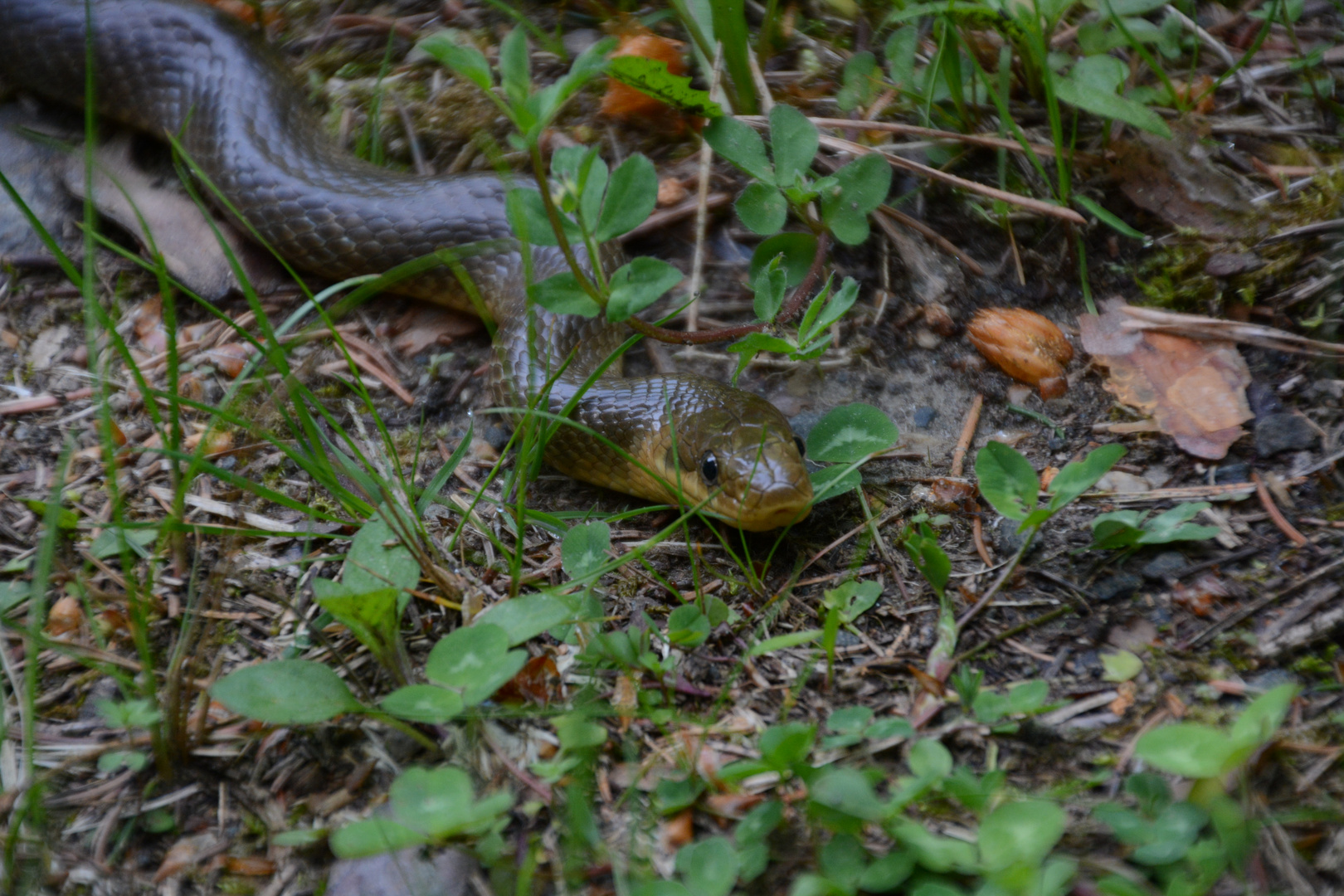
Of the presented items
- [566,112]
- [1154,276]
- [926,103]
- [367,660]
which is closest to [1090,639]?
[1154,276]

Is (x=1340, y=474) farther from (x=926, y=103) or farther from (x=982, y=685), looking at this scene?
(x=926, y=103)

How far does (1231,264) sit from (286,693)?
9.57 feet

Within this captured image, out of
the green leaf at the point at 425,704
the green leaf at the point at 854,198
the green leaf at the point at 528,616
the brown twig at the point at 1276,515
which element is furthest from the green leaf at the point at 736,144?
the green leaf at the point at 425,704

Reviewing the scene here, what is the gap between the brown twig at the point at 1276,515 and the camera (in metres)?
2.36

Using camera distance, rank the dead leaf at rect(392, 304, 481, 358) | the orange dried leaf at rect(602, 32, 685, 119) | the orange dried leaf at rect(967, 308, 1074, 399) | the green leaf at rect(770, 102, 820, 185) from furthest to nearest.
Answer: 1. the orange dried leaf at rect(602, 32, 685, 119)
2. the dead leaf at rect(392, 304, 481, 358)
3. the orange dried leaf at rect(967, 308, 1074, 399)
4. the green leaf at rect(770, 102, 820, 185)

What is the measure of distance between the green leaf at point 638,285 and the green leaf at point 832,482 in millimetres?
683

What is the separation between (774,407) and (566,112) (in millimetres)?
1642

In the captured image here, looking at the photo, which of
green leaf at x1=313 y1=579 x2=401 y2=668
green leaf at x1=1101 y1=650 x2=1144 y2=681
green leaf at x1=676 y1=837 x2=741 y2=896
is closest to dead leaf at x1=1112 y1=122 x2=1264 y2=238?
green leaf at x1=1101 y1=650 x2=1144 y2=681

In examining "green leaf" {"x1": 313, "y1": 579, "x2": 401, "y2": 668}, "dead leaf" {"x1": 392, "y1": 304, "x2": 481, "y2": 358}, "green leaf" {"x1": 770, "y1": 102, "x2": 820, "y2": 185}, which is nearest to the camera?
"green leaf" {"x1": 313, "y1": 579, "x2": 401, "y2": 668}

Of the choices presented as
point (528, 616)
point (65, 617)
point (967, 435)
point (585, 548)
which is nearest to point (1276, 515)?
point (967, 435)

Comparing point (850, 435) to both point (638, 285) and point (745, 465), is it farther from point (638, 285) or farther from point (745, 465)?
point (638, 285)

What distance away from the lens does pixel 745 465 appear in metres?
2.76

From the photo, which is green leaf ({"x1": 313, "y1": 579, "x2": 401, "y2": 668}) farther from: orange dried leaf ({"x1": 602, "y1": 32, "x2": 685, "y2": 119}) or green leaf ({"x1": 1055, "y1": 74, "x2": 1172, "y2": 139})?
green leaf ({"x1": 1055, "y1": 74, "x2": 1172, "y2": 139})

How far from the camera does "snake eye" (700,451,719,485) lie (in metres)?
2.89
